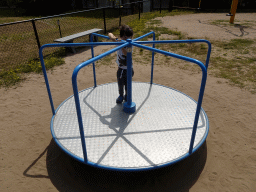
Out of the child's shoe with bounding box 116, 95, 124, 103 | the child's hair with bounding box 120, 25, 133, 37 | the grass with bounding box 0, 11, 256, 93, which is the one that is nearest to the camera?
the child's hair with bounding box 120, 25, 133, 37

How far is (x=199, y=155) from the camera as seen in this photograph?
7.73 ft

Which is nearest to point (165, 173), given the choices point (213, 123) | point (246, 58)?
point (213, 123)

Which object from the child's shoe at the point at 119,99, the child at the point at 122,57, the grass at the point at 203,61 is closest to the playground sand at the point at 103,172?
the grass at the point at 203,61

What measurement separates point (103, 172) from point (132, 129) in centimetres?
61

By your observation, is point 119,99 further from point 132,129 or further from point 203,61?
point 203,61

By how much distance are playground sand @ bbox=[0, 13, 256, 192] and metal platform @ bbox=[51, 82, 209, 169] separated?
30 cm

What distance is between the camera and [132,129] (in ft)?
7.73

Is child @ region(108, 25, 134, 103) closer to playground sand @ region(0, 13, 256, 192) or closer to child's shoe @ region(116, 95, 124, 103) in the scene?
child's shoe @ region(116, 95, 124, 103)

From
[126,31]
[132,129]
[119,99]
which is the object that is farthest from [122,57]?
[132,129]

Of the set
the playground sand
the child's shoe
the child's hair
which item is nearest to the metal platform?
the child's shoe

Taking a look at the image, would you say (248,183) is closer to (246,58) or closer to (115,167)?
(115,167)

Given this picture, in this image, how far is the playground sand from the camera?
1.99m

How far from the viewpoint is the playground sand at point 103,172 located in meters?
1.99

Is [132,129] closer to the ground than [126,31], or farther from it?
closer to the ground
